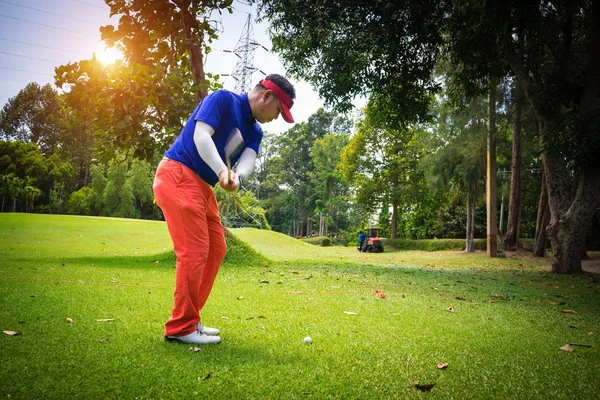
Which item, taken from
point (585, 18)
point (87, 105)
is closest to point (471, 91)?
point (585, 18)

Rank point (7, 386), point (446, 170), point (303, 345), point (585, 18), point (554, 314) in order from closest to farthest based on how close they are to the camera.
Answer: point (7, 386) → point (303, 345) → point (554, 314) → point (585, 18) → point (446, 170)

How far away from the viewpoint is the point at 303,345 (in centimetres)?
296

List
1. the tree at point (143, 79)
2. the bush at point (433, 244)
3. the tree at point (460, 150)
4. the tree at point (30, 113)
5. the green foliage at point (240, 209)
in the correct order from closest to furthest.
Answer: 1. the tree at point (143, 79)
2. the tree at point (460, 150)
3. the bush at point (433, 244)
4. the green foliage at point (240, 209)
5. the tree at point (30, 113)

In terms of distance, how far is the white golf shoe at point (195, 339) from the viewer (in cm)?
283

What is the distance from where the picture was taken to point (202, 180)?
3.05 meters

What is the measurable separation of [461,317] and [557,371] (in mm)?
1768

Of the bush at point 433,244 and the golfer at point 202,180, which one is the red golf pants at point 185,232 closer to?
the golfer at point 202,180

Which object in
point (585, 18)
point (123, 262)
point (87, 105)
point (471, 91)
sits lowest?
point (123, 262)

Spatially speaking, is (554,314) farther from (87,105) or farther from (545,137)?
(87,105)

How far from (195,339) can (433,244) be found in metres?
28.0

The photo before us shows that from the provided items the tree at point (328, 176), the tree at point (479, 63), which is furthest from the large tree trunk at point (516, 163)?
the tree at point (328, 176)

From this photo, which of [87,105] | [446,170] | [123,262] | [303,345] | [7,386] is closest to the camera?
[7,386]

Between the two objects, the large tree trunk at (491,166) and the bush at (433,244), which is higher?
the large tree trunk at (491,166)

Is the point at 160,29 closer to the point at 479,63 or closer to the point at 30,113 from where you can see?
the point at 479,63
